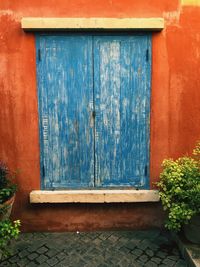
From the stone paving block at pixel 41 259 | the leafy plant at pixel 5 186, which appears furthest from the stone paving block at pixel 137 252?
the leafy plant at pixel 5 186

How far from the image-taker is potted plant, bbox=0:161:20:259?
4.46m

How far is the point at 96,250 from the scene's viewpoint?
507cm

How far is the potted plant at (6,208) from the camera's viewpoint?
14.6 ft

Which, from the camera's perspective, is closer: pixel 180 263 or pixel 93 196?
pixel 180 263

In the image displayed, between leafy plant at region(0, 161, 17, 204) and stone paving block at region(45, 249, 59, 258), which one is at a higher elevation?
leafy plant at region(0, 161, 17, 204)

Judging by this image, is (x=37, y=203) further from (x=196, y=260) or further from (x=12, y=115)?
(x=196, y=260)

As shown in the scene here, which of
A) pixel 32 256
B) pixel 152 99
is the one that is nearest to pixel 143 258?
pixel 32 256

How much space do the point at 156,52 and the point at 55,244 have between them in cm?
321

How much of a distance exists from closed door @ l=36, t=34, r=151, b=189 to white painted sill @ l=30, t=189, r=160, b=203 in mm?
148

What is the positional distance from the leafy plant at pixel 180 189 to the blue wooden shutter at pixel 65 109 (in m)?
1.16

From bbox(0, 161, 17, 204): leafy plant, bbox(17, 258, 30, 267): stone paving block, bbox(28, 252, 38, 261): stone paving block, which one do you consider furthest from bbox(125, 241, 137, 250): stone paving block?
bbox(0, 161, 17, 204): leafy plant

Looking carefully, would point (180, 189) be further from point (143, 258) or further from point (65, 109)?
point (65, 109)

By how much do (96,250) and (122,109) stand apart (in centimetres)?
210

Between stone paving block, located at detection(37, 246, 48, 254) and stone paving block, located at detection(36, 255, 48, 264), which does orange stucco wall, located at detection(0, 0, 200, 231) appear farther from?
stone paving block, located at detection(36, 255, 48, 264)
